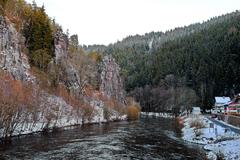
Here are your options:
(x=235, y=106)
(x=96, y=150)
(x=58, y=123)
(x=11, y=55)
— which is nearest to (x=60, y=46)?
(x=11, y=55)

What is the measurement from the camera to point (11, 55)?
7438cm

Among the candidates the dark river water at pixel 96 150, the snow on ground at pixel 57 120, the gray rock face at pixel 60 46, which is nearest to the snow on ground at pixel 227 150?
the dark river water at pixel 96 150

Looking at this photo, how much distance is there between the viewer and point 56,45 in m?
105

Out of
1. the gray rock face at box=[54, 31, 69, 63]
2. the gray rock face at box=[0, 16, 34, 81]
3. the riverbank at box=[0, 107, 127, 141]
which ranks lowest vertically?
the riverbank at box=[0, 107, 127, 141]

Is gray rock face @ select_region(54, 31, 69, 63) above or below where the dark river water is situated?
above

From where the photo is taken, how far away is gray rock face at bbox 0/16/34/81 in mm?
70975

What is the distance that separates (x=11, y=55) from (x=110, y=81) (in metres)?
77.0

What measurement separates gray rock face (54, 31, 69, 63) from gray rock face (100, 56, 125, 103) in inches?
1183

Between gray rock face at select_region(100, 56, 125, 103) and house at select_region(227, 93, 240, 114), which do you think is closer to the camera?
house at select_region(227, 93, 240, 114)

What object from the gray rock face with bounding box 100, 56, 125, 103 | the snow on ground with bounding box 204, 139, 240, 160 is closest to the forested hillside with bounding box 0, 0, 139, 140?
the gray rock face with bounding box 100, 56, 125, 103

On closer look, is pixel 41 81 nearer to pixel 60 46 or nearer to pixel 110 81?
pixel 60 46

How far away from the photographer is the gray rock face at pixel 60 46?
103 meters

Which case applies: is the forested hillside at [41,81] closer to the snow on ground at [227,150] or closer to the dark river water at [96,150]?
the dark river water at [96,150]

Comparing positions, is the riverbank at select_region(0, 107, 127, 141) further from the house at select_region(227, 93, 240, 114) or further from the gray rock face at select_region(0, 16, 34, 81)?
the house at select_region(227, 93, 240, 114)
